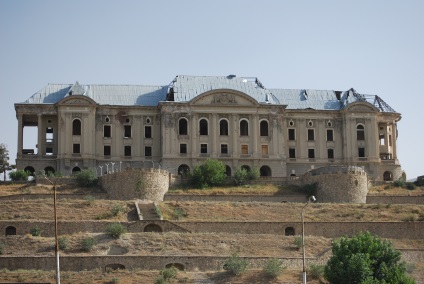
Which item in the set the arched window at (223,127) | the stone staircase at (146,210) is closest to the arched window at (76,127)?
the arched window at (223,127)

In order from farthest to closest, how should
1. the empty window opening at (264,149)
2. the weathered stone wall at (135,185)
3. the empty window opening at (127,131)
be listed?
the empty window opening at (127,131)
the empty window opening at (264,149)
the weathered stone wall at (135,185)

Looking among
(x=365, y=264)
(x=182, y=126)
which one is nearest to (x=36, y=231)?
(x=365, y=264)

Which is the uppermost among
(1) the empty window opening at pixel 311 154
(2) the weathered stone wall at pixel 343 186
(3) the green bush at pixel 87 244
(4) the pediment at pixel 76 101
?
(4) the pediment at pixel 76 101

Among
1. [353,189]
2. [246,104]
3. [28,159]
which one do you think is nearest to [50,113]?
[28,159]

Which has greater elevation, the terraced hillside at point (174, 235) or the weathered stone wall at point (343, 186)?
the weathered stone wall at point (343, 186)

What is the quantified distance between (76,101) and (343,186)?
3021 centimetres

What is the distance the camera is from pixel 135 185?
81438 millimetres

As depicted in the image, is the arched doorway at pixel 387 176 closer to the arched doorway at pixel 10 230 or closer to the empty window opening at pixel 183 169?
the empty window opening at pixel 183 169

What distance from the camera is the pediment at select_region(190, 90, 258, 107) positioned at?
95.7 meters

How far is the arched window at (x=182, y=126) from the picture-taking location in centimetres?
9562

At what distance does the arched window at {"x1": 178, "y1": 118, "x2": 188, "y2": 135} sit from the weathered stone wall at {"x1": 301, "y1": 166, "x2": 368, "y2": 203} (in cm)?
1755

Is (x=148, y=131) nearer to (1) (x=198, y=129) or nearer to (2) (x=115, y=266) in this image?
(1) (x=198, y=129)

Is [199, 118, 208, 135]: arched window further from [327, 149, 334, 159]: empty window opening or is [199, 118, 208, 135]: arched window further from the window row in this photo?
[327, 149, 334, 159]: empty window opening

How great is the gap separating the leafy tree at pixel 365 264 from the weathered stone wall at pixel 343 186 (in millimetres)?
25419
